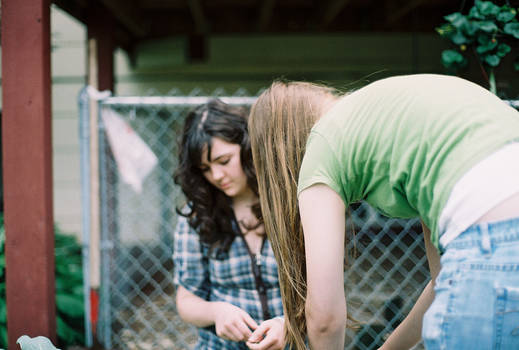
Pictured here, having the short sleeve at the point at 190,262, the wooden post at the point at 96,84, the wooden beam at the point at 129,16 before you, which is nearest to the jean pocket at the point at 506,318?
the short sleeve at the point at 190,262

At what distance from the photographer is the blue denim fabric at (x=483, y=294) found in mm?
875

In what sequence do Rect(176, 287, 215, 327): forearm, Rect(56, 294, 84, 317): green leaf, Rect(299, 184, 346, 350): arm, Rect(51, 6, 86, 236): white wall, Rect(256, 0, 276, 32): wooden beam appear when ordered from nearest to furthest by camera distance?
Rect(299, 184, 346, 350): arm
Rect(176, 287, 215, 327): forearm
Rect(56, 294, 84, 317): green leaf
Rect(256, 0, 276, 32): wooden beam
Rect(51, 6, 86, 236): white wall

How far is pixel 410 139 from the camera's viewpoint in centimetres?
99

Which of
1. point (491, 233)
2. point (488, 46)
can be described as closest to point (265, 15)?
point (488, 46)

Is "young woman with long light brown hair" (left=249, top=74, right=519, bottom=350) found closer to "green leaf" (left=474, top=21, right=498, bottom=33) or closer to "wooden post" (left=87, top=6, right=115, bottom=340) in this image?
"green leaf" (left=474, top=21, right=498, bottom=33)

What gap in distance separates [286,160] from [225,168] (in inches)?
25.9

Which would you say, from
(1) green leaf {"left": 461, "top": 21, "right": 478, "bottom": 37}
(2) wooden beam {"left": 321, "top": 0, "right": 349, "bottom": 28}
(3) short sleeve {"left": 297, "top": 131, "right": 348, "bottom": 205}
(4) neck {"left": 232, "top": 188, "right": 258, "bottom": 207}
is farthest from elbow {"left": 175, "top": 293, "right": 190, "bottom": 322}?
(2) wooden beam {"left": 321, "top": 0, "right": 349, "bottom": 28}

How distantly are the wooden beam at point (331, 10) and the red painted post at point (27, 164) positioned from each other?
121 inches

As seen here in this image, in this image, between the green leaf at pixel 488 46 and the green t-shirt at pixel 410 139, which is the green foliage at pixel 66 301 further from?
the green leaf at pixel 488 46

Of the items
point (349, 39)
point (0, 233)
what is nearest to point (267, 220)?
point (0, 233)

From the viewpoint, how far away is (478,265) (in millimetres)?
892

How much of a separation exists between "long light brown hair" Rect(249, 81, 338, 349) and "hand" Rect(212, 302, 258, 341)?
297mm

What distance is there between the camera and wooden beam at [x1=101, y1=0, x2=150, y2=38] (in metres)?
3.93

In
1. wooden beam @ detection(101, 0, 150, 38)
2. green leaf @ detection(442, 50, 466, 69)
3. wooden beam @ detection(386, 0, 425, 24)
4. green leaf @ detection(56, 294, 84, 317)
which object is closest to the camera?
green leaf @ detection(442, 50, 466, 69)
